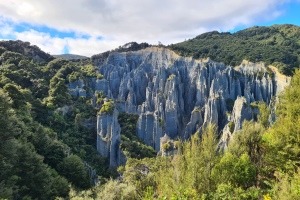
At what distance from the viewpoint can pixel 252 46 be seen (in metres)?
143

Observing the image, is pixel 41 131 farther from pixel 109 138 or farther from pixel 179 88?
pixel 179 88

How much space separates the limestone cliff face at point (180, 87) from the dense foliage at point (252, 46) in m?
5.37

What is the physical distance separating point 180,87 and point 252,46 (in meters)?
45.6

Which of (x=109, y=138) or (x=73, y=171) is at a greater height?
(x=73, y=171)

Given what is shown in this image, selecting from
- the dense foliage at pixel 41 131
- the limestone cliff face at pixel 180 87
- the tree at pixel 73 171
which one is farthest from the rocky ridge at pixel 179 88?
the tree at pixel 73 171

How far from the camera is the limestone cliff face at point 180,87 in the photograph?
98938mm

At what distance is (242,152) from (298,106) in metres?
6.27

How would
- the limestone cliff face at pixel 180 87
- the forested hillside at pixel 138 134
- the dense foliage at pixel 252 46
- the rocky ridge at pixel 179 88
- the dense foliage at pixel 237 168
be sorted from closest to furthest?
the dense foliage at pixel 237 168 < the forested hillside at pixel 138 134 < the rocky ridge at pixel 179 88 < the limestone cliff face at pixel 180 87 < the dense foliage at pixel 252 46

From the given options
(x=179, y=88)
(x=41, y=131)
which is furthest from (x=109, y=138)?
(x=179, y=88)

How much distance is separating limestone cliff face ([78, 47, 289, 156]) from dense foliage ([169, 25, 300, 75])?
17.6 ft

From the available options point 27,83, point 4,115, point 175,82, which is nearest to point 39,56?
point 27,83

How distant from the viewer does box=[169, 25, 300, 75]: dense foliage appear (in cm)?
12331

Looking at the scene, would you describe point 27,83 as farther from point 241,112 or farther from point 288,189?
point 288,189

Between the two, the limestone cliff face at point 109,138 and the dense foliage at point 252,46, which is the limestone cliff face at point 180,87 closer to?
the dense foliage at point 252,46
